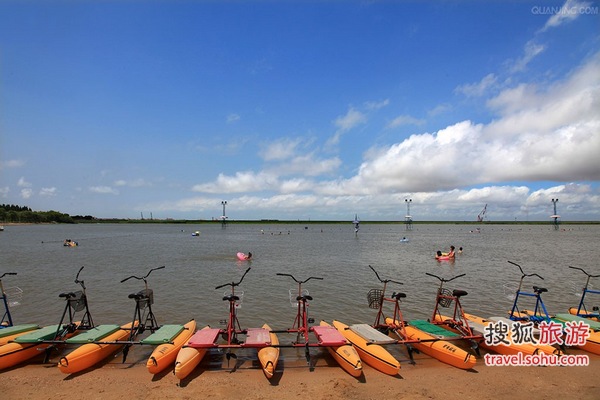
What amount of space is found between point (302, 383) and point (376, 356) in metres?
2.02

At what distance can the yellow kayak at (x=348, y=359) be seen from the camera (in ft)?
26.2

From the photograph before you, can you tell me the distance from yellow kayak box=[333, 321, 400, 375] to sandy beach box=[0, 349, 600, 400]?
170 millimetres

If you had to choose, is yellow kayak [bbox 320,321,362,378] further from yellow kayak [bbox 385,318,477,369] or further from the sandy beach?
yellow kayak [bbox 385,318,477,369]

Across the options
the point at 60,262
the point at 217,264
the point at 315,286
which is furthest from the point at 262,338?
the point at 60,262

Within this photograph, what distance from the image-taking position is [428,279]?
2506cm

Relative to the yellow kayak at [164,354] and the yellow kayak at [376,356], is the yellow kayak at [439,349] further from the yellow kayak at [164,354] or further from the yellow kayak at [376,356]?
the yellow kayak at [164,354]

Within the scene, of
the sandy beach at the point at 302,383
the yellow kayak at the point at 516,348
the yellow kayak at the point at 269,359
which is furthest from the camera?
the yellow kayak at the point at 516,348

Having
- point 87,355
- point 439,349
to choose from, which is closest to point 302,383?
point 439,349

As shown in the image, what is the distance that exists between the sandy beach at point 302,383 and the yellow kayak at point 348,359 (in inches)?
7.4

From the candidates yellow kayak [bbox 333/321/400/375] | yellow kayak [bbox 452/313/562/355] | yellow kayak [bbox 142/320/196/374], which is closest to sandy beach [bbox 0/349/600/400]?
yellow kayak [bbox 333/321/400/375]

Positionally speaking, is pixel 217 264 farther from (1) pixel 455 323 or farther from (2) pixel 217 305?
(1) pixel 455 323

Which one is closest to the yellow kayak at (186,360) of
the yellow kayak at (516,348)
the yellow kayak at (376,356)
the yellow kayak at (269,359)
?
the yellow kayak at (269,359)

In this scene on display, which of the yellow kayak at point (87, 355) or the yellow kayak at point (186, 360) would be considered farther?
the yellow kayak at point (87, 355)

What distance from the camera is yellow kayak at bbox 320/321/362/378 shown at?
797cm
